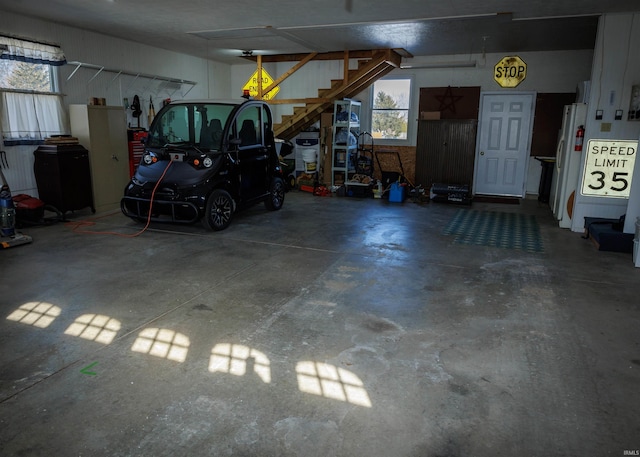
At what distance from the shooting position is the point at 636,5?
5.21 meters

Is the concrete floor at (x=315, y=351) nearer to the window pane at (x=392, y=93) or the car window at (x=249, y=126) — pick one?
the car window at (x=249, y=126)

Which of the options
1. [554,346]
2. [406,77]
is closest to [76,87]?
[406,77]

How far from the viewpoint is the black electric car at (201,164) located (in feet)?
18.7

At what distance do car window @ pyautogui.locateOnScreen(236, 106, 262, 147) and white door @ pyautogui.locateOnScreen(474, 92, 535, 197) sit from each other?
5166mm

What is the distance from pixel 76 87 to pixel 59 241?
311 centimetres

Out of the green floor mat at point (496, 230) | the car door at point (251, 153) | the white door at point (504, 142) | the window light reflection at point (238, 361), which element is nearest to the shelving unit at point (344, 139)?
the car door at point (251, 153)

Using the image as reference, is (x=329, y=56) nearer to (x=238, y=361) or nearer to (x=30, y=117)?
(x=30, y=117)

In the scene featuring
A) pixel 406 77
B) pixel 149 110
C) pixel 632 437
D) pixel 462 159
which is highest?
pixel 406 77

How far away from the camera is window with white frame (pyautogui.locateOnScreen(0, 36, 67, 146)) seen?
6.01 meters

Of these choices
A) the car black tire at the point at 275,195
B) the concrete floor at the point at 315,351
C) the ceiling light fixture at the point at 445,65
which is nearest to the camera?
the concrete floor at the point at 315,351

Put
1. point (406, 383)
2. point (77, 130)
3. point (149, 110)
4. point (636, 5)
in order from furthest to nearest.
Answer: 1. point (149, 110)
2. point (77, 130)
3. point (636, 5)
4. point (406, 383)

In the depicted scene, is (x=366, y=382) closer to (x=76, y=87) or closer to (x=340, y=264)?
(x=340, y=264)

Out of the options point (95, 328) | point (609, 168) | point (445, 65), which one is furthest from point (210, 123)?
point (609, 168)

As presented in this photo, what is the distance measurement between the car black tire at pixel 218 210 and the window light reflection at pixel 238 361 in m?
3.08
